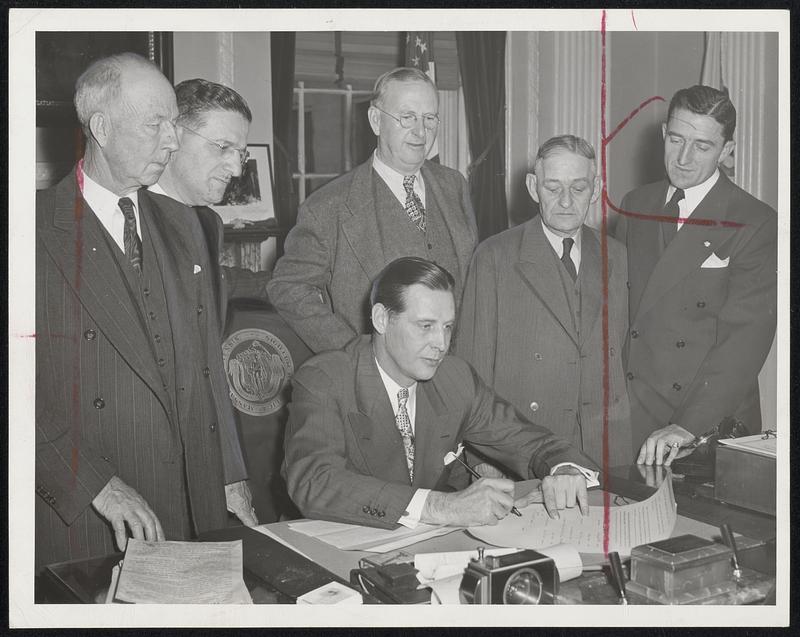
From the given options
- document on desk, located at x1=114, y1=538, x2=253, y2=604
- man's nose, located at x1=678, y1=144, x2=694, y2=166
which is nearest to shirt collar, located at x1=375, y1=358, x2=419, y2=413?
document on desk, located at x1=114, y1=538, x2=253, y2=604

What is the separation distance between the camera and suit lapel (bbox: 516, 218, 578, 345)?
3197mm

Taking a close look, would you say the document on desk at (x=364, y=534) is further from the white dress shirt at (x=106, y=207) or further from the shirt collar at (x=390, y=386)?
the white dress shirt at (x=106, y=207)

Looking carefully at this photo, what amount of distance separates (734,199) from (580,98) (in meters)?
0.64

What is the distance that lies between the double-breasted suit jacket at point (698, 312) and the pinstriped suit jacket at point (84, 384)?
1658mm

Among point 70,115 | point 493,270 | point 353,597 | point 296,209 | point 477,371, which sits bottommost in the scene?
point 353,597

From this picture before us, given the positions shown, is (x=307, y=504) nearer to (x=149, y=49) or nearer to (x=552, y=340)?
(x=552, y=340)

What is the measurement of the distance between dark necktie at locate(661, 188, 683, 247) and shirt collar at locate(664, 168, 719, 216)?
0.7 inches

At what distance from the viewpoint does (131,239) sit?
2.79m

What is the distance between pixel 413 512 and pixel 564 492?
46cm

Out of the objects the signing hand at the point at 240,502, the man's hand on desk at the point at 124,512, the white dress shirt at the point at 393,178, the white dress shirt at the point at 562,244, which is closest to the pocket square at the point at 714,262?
the white dress shirt at the point at 562,244

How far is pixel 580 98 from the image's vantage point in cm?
312

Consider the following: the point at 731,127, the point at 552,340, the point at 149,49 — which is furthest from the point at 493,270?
the point at 149,49

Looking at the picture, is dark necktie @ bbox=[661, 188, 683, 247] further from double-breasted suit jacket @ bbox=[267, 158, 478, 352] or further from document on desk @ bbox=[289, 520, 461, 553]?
document on desk @ bbox=[289, 520, 461, 553]

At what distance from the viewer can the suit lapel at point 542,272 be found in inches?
126
